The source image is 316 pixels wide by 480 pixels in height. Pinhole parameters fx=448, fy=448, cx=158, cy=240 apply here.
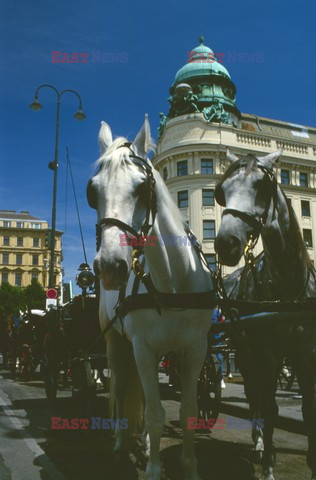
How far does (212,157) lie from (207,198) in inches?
143

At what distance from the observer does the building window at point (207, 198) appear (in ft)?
124

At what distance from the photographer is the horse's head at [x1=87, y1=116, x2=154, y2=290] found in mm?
2641

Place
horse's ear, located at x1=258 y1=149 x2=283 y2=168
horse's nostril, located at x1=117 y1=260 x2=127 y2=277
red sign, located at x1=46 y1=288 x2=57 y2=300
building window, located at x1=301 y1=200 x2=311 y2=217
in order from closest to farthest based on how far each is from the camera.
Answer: horse's nostril, located at x1=117 y1=260 x2=127 y2=277, horse's ear, located at x1=258 y1=149 x2=283 y2=168, red sign, located at x1=46 y1=288 x2=57 y2=300, building window, located at x1=301 y1=200 x2=311 y2=217

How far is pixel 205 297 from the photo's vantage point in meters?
3.59

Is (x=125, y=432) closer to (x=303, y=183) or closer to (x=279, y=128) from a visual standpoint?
(x=303, y=183)

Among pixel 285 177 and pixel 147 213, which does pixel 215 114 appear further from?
pixel 147 213

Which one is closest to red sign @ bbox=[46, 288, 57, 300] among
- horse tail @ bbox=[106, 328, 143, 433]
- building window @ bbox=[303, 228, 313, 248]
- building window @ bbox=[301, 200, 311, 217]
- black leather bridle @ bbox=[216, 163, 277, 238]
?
horse tail @ bbox=[106, 328, 143, 433]

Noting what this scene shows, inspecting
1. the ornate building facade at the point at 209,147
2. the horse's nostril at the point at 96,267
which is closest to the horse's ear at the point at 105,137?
the horse's nostril at the point at 96,267

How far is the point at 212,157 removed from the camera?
3847 centimetres

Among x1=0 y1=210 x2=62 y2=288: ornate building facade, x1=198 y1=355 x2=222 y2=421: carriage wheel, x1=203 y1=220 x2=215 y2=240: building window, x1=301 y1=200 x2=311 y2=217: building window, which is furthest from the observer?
x1=0 y1=210 x2=62 y2=288: ornate building facade

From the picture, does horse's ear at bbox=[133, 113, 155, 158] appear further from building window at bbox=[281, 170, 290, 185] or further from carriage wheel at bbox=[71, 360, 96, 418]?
building window at bbox=[281, 170, 290, 185]

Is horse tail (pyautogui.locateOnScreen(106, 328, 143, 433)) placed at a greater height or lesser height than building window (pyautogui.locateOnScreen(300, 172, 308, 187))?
lesser

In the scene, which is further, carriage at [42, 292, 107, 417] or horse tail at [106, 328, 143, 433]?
carriage at [42, 292, 107, 417]

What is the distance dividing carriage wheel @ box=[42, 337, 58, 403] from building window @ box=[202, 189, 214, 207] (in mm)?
29992
